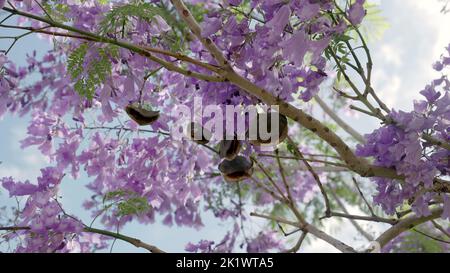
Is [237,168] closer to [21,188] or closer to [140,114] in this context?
[140,114]

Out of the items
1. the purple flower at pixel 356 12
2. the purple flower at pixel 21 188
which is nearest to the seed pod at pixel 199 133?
the purple flower at pixel 356 12

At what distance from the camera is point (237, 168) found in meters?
1.79

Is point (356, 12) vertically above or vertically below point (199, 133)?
above

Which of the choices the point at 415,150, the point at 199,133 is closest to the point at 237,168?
the point at 199,133

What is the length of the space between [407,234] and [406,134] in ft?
11.6

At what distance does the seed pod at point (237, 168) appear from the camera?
179 centimetres

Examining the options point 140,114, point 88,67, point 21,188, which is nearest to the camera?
point 140,114

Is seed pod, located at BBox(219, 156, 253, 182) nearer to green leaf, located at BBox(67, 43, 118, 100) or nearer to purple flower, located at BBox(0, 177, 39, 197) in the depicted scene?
green leaf, located at BBox(67, 43, 118, 100)

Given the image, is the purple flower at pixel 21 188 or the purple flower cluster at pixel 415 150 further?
the purple flower at pixel 21 188

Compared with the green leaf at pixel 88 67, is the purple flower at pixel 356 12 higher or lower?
lower

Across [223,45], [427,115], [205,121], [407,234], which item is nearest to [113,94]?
[205,121]

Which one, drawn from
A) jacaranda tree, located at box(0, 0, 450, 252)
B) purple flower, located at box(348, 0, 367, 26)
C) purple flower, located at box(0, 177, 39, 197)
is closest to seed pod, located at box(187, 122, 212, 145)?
jacaranda tree, located at box(0, 0, 450, 252)

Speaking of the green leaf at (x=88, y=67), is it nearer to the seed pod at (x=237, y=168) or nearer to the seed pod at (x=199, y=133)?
the seed pod at (x=199, y=133)
